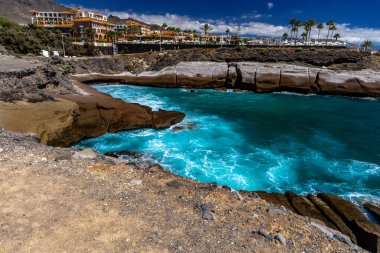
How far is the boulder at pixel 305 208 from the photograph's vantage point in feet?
39.4

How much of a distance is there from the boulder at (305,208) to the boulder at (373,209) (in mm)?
3380

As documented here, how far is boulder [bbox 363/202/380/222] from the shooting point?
13087 mm

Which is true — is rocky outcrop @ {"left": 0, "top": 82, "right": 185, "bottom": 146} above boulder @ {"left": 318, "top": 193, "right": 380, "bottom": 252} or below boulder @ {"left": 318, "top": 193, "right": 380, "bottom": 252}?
above

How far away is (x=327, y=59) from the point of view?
2103 inches

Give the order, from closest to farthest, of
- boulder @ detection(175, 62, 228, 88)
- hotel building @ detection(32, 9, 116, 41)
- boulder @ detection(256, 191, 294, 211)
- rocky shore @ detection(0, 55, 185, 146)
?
boulder @ detection(256, 191, 294, 211) < rocky shore @ detection(0, 55, 185, 146) < boulder @ detection(175, 62, 228, 88) < hotel building @ detection(32, 9, 116, 41)

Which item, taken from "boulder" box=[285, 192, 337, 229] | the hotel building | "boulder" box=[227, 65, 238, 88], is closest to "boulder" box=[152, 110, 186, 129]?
"boulder" box=[285, 192, 337, 229]

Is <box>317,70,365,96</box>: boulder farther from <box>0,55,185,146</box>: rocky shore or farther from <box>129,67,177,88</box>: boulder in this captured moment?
<box>0,55,185,146</box>: rocky shore

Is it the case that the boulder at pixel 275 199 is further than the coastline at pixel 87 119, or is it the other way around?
the coastline at pixel 87 119

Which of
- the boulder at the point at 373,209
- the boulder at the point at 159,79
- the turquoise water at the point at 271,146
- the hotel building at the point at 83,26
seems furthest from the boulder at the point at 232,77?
the hotel building at the point at 83,26

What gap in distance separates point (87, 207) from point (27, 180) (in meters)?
2.99

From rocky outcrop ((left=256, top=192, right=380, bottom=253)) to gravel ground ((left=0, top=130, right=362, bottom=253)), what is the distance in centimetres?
349

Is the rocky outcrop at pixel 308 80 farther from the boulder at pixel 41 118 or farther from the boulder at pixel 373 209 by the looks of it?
the boulder at pixel 373 209

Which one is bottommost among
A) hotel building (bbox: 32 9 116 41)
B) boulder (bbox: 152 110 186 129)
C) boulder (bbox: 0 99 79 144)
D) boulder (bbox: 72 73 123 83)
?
boulder (bbox: 152 110 186 129)

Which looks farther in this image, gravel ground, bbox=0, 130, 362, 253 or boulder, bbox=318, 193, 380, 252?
boulder, bbox=318, 193, 380, 252
